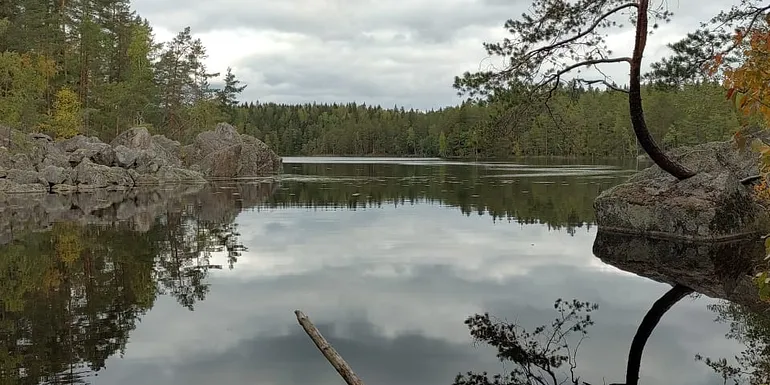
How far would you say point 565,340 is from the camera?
827cm

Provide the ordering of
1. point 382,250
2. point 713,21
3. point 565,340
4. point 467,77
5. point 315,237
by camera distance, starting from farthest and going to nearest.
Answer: point 315,237, point 382,250, point 467,77, point 713,21, point 565,340

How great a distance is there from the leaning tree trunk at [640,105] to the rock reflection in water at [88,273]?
10638 millimetres

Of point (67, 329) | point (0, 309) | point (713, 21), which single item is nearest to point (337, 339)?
point (67, 329)

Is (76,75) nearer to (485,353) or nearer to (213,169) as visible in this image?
(213,169)

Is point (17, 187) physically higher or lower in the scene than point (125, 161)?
lower

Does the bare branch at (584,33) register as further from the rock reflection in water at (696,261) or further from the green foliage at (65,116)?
the green foliage at (65,116)

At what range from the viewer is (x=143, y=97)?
165 feet

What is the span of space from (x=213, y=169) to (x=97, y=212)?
27.8 meters

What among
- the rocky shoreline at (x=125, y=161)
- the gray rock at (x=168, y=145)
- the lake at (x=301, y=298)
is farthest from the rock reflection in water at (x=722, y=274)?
the gray rock at (x=168, y=145)

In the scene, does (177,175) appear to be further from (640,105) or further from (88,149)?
(640,105)

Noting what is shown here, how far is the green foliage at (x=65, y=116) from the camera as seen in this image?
41281mm

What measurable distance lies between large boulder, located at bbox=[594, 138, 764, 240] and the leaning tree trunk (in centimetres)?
48

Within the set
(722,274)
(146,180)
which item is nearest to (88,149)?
(146,180)

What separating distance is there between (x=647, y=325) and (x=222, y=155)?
4607cm
